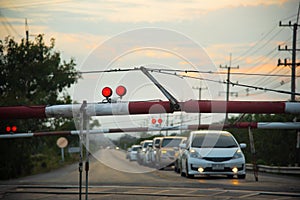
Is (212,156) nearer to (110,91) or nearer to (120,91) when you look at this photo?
(120,91)

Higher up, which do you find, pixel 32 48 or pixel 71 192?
pixel 32 48

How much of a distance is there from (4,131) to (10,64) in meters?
24.4

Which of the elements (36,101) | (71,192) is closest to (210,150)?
(71,192)

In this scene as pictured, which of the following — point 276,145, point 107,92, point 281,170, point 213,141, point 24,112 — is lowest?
point 281,170

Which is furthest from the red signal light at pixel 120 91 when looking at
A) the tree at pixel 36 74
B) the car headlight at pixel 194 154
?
the tree at pixel 36 74

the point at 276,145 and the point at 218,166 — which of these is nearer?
the point at 218,166

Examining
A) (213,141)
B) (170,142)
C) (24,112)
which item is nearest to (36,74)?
(170,142)

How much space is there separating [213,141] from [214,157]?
138 centimetres

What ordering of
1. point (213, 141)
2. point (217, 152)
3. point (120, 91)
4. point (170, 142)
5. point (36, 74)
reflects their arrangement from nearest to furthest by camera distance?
1. point (120, 91)
2. point (217, 152)
3. point (213, 141)
4. point (170, 142)
5. point (36, 74)

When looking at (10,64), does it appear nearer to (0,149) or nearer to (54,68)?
(54,68)

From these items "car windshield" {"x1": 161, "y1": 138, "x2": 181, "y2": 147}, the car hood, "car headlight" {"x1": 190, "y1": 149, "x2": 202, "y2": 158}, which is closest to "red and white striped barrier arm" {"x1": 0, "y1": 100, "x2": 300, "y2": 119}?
the car hood

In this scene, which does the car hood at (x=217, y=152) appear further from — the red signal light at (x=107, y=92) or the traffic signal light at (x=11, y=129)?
the red signal light at (x=107, y=92)

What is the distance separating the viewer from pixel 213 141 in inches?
1032

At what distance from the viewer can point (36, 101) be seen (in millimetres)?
52250
